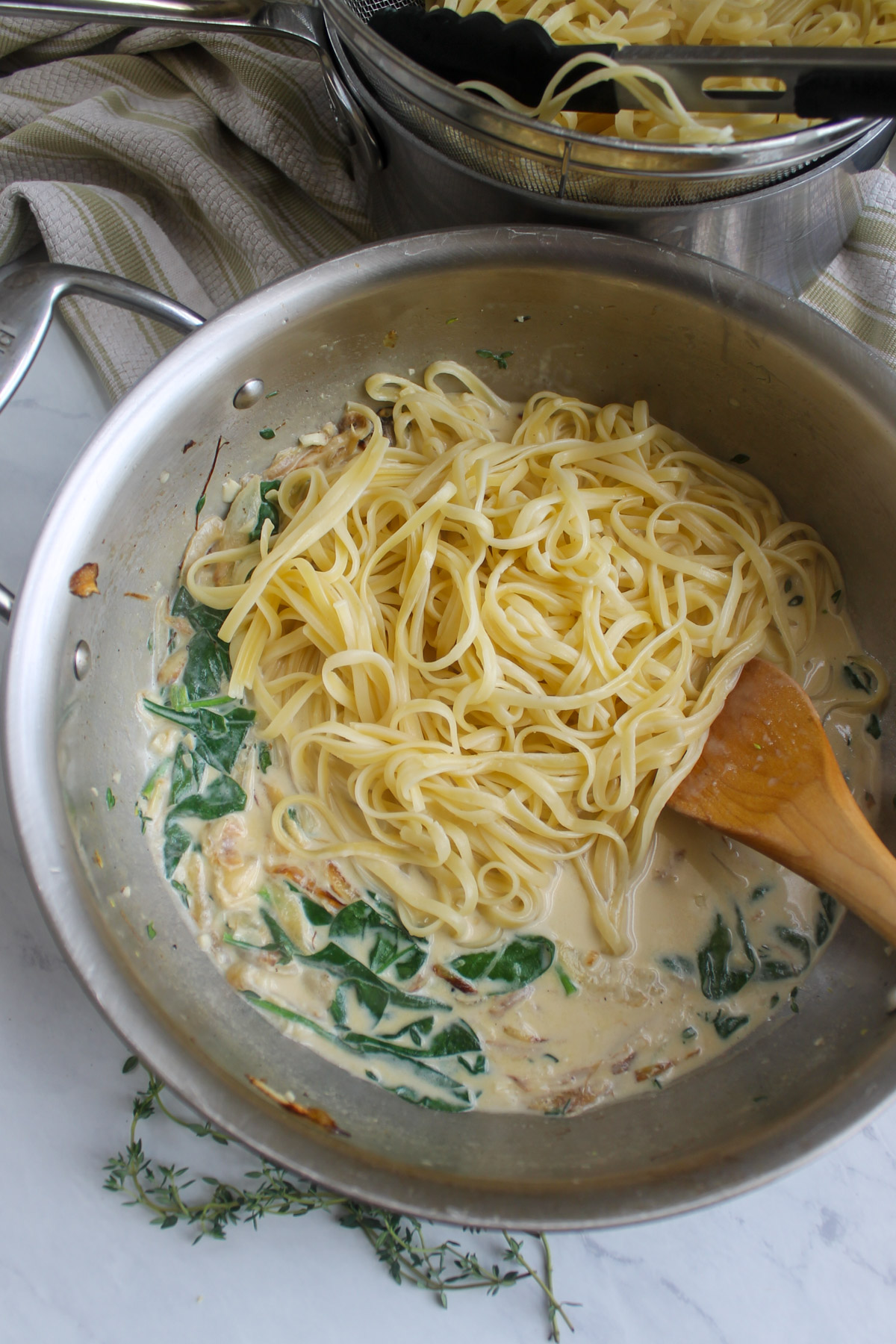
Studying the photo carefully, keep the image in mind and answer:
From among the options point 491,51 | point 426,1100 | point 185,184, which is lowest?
point 426,1100

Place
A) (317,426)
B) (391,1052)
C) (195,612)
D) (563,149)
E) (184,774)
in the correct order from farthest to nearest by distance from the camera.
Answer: (317,426) < (195,612) < (184,774) < (391,1052) < (563,149)

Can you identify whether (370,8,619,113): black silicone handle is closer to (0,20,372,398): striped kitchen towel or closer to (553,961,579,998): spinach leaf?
(0,20,372,398): striped kitchen towel

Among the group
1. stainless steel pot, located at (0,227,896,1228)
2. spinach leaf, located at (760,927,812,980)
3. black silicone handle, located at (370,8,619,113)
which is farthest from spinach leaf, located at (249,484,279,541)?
spinach leaf, located at (760,927,812,980)

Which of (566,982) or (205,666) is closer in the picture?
(566,982)

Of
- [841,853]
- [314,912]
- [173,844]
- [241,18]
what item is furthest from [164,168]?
[841,853]

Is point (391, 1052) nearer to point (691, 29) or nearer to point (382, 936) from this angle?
point (382, 936)
